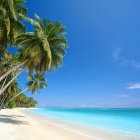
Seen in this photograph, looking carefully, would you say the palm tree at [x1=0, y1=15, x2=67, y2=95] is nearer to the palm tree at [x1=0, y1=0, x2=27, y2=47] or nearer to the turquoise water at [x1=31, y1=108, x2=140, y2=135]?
the palm tree at [x1=0, y1=0, x2=27, y2=47]

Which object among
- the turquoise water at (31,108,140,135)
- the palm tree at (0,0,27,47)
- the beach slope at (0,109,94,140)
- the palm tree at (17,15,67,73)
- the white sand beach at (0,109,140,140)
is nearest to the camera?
the beach slope at (0,109,94,140)

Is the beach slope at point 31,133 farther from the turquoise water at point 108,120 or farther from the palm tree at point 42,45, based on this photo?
the turquoise water at point 108,120

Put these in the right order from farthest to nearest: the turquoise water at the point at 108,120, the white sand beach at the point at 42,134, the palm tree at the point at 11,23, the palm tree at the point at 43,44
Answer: the turquoise water at the point at 108,120 < the palm tree at the point at 43,44 < the palm tree at the point at 11,23 < the white sand beach at the point at 42,134

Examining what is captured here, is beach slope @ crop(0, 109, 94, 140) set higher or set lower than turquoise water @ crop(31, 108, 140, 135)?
lower

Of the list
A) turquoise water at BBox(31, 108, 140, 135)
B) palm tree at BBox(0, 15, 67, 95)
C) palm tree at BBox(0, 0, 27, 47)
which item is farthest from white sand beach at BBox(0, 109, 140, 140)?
palm tree at BBox(0, 0, 27, 47)

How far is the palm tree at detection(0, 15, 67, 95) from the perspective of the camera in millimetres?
17891

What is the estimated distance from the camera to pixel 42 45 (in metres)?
18.1

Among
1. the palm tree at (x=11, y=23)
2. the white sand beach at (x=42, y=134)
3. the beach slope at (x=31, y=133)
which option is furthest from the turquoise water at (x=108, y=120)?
the palm tree at (x=11, y=23)

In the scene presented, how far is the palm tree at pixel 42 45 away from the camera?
17.9 m

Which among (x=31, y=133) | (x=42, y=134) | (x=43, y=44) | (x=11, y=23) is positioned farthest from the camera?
(x=43, y=44)

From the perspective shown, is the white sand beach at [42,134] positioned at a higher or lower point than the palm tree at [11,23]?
lower

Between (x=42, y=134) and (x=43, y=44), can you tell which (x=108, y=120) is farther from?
(x=42, y=134)

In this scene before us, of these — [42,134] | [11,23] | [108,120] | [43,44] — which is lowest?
[42,134]

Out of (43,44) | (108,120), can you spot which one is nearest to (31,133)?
(43,44)
